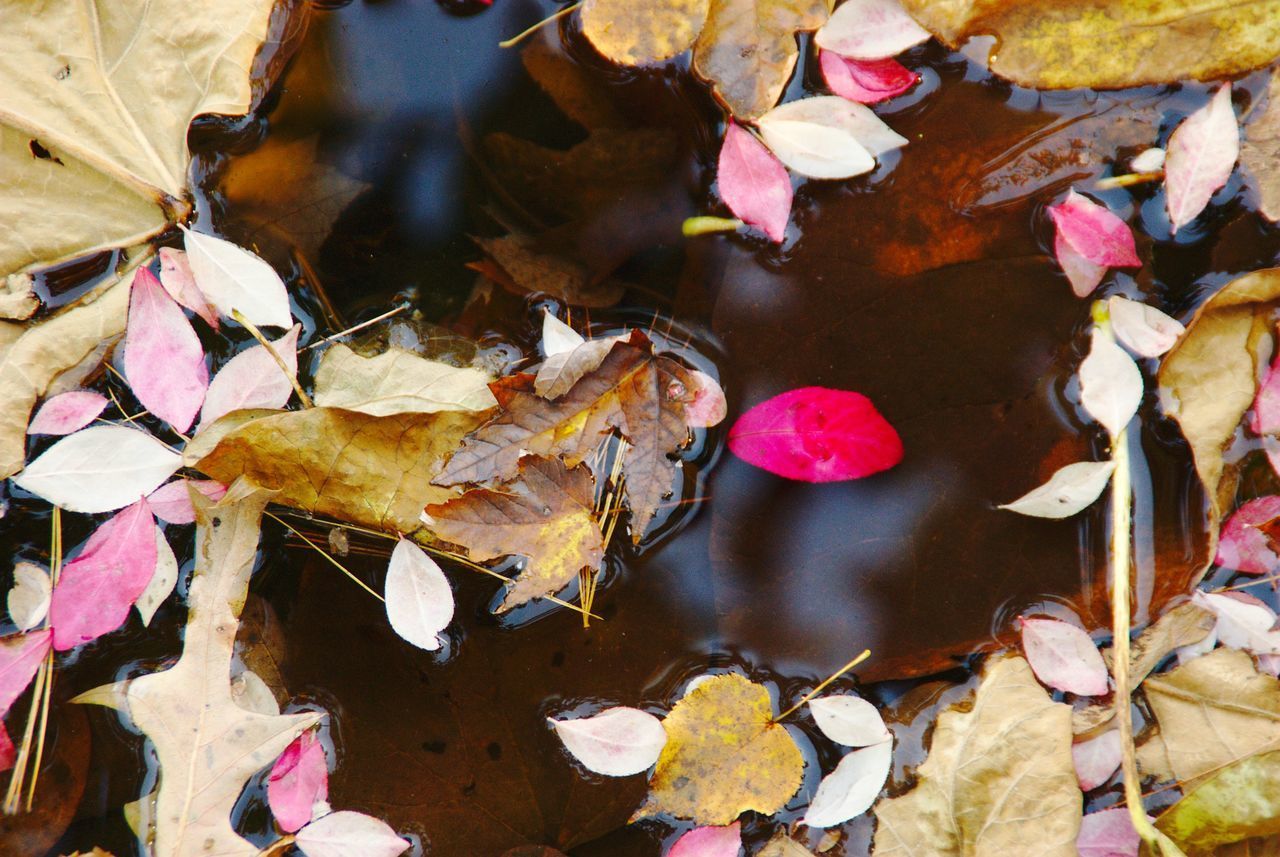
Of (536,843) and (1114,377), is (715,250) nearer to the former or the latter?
(1114,377)

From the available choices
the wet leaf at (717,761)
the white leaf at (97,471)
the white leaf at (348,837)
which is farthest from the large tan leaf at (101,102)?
the wet leaf at (717,761)

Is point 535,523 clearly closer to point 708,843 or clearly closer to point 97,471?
point 708,843

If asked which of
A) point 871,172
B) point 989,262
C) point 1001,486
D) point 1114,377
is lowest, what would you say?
Result: point 1001,486

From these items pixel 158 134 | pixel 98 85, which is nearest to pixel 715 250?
pixel 158 134

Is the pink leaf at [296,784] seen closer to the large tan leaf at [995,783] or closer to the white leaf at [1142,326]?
the large tan leaf at [995,783]

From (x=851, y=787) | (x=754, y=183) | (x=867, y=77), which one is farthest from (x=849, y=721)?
(x=867, y=77)

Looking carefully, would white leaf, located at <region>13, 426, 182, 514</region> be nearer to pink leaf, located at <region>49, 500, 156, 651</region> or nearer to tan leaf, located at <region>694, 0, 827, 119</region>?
pink leaf, located at <region>49, 500, 156, 651</region>
